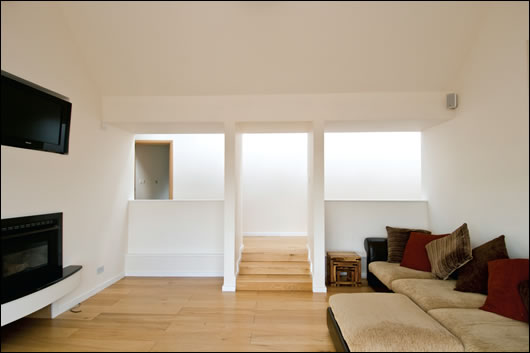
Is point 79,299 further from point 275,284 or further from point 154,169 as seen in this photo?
point 154,169

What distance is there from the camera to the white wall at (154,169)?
15.0ft

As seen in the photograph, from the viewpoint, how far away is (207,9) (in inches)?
51.7

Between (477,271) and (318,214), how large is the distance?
145 cm

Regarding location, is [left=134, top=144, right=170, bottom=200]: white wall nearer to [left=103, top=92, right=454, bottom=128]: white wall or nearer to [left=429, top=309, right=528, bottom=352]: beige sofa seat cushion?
[left=103, top=92, right=454, bottom=128]: white wall

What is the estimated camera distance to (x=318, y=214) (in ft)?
10.1

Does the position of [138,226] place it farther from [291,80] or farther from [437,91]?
[437,91]

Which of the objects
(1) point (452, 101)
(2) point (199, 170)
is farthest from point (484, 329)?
(2) point (199, 170)

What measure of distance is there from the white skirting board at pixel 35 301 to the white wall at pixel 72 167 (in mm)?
353

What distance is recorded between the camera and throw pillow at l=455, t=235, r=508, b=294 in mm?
1853

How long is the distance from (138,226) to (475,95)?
3.83 m

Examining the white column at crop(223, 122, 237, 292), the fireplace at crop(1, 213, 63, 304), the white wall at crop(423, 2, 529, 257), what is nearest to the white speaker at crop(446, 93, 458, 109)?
the white wall at crop(423, 2, 529, 257)

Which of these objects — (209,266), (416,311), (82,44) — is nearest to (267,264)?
(209,266)

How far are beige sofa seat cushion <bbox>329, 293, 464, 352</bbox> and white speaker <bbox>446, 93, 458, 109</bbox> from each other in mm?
1844

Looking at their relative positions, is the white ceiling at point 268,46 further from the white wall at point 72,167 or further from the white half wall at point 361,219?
the white half wall at point 361,219
